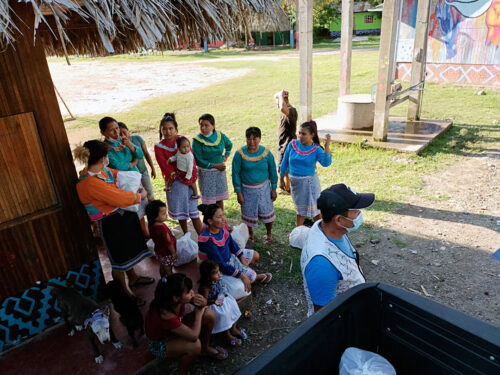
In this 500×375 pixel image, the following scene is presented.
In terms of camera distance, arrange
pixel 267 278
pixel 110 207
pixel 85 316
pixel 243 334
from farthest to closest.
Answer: pixel 267 278, pixel 243 334, pixel 110 207, pixel 85 316

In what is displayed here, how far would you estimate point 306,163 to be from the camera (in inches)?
197

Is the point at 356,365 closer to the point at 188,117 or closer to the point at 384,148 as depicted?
the point at 384,148

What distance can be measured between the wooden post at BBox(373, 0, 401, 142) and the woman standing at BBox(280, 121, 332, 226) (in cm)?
392

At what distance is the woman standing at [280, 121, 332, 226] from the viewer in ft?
16.2

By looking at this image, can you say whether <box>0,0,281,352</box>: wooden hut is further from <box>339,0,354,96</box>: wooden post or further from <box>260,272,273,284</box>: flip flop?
<box>339,0,354,96</box>: wooden post

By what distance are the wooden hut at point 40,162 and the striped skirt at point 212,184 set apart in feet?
5.89

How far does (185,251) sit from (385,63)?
19.9 feet

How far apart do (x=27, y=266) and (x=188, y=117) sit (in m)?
9.76

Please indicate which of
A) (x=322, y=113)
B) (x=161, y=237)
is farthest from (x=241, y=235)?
(x=322, y=113)

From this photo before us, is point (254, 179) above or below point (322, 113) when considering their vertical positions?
above

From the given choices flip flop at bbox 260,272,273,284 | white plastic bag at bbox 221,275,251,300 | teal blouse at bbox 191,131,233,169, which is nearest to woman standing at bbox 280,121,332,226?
teal blouse at bbox 191,131,233,169

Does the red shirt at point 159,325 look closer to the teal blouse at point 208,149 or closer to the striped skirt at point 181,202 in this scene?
the striped skirt at point 181,202

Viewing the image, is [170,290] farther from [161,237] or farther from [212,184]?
[212,184]

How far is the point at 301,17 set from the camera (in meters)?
7.32
